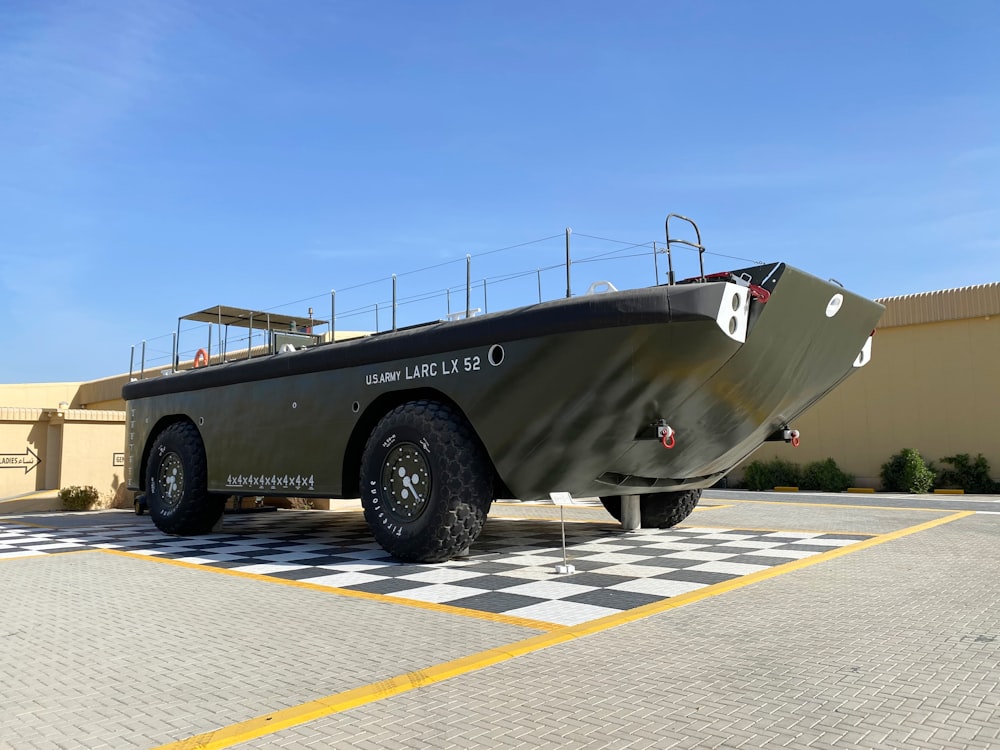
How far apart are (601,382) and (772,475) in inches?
593

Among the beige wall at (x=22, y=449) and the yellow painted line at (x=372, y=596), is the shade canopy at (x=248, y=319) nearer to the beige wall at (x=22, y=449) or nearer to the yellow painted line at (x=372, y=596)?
the yellow painted line at (x=372, y=596)

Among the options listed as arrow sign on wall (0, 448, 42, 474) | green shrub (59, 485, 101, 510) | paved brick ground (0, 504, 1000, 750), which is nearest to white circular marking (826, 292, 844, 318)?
paved brick ground (0, 504, 1000, 750)

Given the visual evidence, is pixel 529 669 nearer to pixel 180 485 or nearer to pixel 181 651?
pixel 181 651

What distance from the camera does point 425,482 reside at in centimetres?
728

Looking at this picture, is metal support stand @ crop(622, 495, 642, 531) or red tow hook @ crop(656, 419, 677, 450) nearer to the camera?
red tow hook @ crop(656, 419, 677, 450)

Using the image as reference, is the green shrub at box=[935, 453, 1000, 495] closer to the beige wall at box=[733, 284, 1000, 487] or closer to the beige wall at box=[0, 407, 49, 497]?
the beige wall at box=[733, 284, 1000, 487]

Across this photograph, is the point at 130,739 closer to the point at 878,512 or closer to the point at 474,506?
the point at 474,506

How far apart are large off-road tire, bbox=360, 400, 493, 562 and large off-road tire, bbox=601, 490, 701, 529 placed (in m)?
3.17

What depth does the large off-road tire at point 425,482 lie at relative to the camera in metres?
7.02

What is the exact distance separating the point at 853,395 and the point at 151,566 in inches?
657

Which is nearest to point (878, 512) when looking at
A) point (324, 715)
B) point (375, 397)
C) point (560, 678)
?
point (375, 397)

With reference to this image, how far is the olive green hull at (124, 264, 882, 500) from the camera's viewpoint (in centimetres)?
620

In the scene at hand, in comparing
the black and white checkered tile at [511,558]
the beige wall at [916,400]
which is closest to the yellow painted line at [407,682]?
the black and white checkered tile at [511,558]

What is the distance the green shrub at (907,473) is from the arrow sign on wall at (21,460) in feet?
63.2
